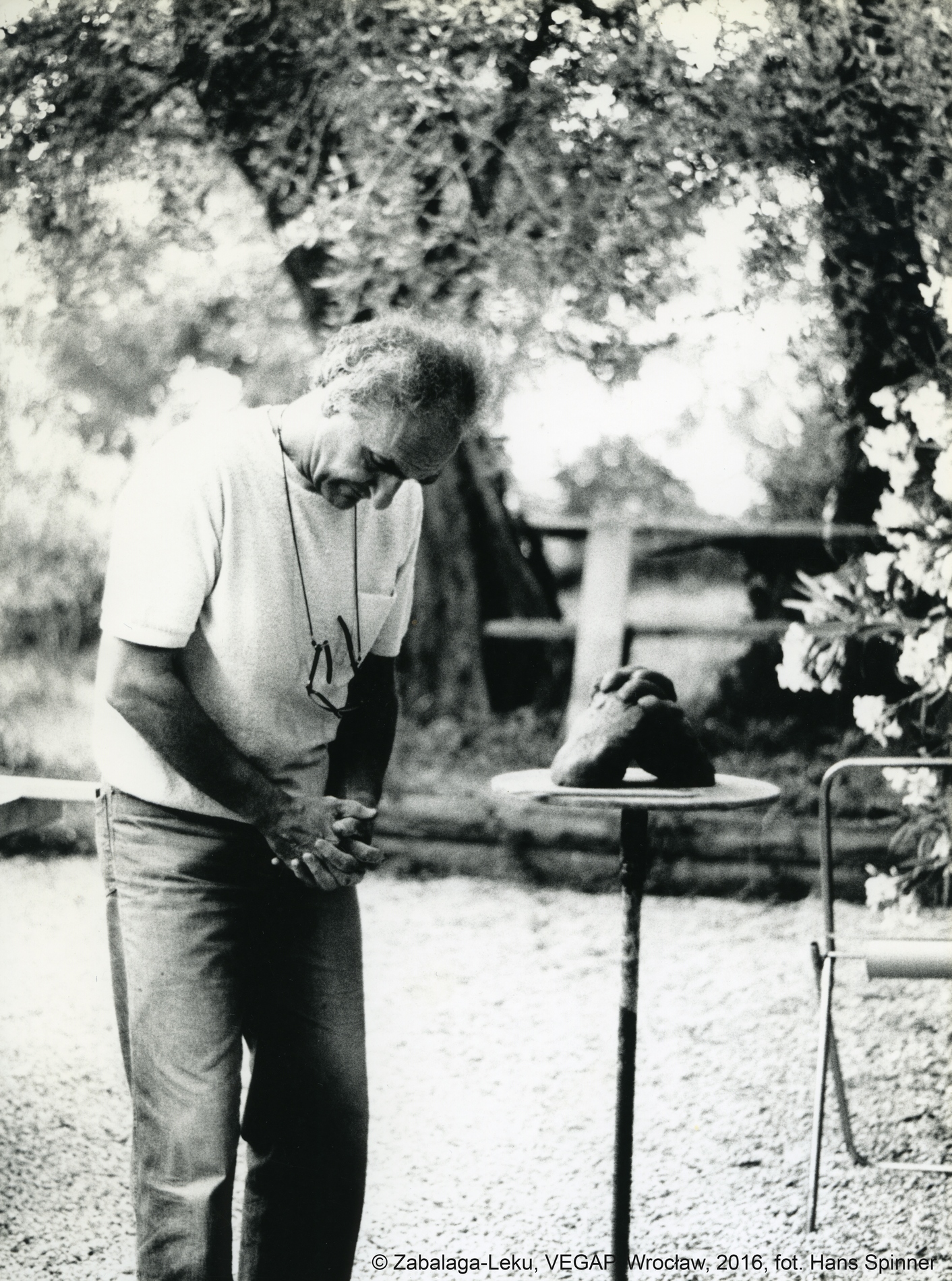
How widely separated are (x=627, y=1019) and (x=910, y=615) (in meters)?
1.90

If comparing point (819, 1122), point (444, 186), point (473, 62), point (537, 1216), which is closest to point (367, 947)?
point (537, 1216)

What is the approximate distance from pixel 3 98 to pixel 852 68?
81.8 inches

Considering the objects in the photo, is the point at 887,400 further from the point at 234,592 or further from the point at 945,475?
the point at 234,592

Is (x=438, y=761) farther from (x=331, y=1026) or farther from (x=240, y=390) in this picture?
(x=331, y=1026)

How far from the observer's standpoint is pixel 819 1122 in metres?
2.55

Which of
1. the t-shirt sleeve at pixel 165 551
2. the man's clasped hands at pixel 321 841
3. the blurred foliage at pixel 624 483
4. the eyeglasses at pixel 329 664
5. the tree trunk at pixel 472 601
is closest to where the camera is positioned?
the t-shirt sleeve at pixel 165 551

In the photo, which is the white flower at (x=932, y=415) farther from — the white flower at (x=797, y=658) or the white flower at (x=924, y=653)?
the white flower at (x=797, y=658)

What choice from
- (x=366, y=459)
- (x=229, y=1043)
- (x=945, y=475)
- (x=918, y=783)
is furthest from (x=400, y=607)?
(x=918, y=783)

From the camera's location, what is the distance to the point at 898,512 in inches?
130

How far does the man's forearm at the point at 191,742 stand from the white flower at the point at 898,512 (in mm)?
2082

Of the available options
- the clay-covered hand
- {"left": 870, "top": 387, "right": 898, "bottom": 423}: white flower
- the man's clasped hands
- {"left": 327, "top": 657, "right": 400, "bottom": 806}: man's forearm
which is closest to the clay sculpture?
the clay-covered hand

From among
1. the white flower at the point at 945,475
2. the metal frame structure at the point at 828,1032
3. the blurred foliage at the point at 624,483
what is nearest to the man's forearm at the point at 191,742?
the metal frame structure at the point at 828,1032

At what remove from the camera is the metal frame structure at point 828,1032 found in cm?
257

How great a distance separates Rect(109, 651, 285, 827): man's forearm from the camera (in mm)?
1679
